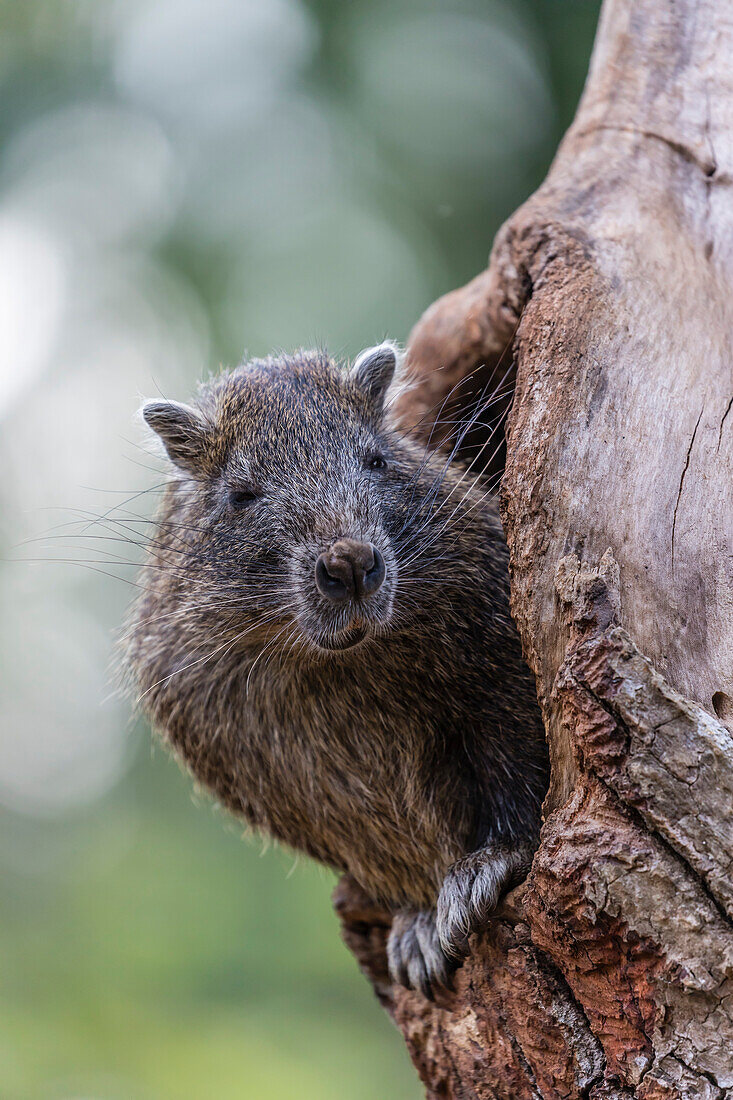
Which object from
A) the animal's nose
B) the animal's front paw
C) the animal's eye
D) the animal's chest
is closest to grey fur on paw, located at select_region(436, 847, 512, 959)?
the animal's front paw

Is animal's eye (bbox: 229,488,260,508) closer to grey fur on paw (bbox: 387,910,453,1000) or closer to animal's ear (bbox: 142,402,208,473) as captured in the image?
animal's ear (bbox: 142,402,208,473)

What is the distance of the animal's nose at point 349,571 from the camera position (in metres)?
2.76

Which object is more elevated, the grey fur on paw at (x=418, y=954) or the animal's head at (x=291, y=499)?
the animal's head at (x=291, y=499)

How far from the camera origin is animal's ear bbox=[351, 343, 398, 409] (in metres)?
3.69

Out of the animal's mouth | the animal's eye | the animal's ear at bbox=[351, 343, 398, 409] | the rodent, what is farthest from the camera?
the animal's ear at bbox=[351, 343, 398, 409]

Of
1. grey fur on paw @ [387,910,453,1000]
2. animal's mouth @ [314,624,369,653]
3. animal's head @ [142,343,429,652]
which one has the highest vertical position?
animal's head @ [142,343,429,652]

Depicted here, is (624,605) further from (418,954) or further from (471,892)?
(418,954)

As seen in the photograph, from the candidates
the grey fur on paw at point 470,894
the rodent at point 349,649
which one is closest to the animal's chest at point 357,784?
the rodent at point 349,649

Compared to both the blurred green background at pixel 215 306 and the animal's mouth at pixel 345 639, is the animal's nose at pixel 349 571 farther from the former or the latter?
the blurred green background at pixel 215 306

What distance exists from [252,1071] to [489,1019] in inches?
164

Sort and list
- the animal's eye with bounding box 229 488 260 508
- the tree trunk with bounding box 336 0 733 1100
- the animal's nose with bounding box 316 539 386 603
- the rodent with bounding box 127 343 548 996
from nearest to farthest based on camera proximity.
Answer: the tree trunk with bounding box 336 0 733 1100, the animal's nose with bounding box 316 539 386 603, the rodent with bounding box 127 343 548 996, the animal's eye with bounding box 229 488 260 508

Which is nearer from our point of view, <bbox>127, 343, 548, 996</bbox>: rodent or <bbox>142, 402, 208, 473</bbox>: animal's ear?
<bbox>127, 343, 548, 996</bbox>: rodent

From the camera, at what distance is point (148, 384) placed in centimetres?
709

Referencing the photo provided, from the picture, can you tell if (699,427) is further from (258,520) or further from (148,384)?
(148,384)
